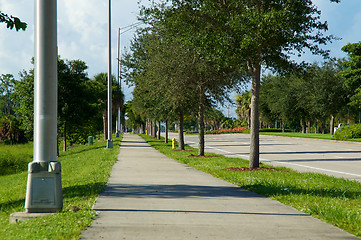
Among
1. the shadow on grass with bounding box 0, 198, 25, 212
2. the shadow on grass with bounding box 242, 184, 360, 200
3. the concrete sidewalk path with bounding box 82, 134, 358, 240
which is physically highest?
the concrete sidewalk path with bounding box 82, 134, 358, 240

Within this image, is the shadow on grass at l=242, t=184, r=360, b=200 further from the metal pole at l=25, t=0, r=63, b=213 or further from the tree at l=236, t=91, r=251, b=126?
the tree at l=236, t=91, r=251, b=126

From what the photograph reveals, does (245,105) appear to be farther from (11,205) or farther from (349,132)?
(11,205)

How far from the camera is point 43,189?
6465 millimetres

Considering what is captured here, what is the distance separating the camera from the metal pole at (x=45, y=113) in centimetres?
648

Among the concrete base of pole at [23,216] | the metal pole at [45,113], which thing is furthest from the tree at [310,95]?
the concrete base of pole at [23,216]

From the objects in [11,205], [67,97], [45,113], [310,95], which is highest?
[310,95]

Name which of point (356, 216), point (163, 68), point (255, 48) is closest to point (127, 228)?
point (356, 216)

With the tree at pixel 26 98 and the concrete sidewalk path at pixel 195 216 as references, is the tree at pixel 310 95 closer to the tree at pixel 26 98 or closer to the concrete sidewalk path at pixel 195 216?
the tree at pixel 26 98

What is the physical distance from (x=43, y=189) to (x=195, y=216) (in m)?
2.53

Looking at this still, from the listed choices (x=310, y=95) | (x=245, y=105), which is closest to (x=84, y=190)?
(x=310, y=95)

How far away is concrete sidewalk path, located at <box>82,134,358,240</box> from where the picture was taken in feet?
17.4

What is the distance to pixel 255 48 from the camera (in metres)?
13.2

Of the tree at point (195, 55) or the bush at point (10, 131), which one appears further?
the bush at point (10, 131)

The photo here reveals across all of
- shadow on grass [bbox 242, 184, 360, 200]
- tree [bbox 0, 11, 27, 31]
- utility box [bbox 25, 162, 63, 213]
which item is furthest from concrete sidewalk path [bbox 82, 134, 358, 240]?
tree [bbox 0, 11, 27, 31]
